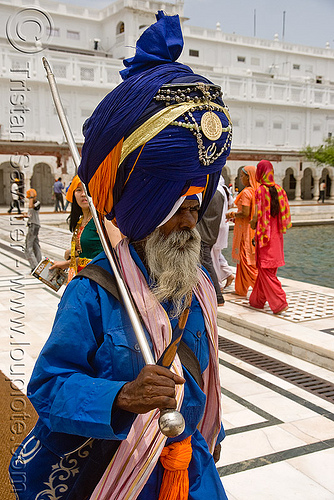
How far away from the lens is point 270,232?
499 centimetres

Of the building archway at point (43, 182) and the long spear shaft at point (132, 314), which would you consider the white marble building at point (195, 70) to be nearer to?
the building archway at point (43, 182)

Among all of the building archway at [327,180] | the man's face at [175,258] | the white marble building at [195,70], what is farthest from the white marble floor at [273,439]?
the building archway at [327,180]

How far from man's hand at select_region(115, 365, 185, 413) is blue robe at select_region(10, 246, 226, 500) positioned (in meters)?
0.05

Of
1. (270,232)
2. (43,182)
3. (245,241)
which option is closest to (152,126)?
(270,232)

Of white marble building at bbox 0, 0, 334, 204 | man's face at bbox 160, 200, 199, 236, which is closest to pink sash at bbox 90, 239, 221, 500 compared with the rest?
man's face at bbox 160, 200, 199, 236

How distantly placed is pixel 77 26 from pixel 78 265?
3347 centimetres

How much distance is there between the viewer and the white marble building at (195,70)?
75.5ft

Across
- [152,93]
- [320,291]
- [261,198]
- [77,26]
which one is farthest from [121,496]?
[77,26]

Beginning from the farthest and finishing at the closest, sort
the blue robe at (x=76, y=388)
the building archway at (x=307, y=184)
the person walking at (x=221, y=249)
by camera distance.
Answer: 1. the building archway at (x=307, y=184)
2. the person walking at (x=221, y=249)
3. the blue robe at (x=76, y=388)

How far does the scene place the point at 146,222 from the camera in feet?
4.16

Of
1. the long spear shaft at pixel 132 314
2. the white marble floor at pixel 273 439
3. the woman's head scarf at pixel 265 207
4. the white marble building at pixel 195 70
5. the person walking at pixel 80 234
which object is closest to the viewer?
the long spear shaft at pixel 132 314

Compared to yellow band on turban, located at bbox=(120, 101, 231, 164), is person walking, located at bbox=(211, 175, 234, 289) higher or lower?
lower

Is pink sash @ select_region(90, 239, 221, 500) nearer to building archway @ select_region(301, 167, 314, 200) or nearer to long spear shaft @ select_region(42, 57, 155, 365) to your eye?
long spear shaft @ select_region(42, 57, 155, 365)

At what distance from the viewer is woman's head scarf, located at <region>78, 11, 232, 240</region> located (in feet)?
3.92
